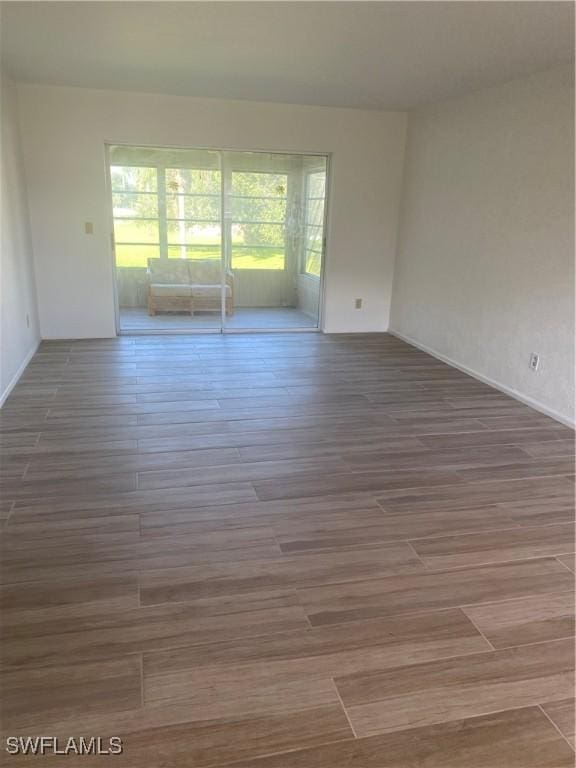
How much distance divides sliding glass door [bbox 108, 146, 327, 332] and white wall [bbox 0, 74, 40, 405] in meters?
0.97

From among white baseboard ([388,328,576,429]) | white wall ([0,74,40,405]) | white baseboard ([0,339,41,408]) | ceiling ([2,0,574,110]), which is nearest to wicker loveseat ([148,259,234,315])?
white wall ([0,74,40,405])

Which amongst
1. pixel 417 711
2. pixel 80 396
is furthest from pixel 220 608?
pixel 80 396

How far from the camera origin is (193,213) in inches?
237

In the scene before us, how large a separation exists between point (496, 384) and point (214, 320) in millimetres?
3381

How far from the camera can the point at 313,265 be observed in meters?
6.51

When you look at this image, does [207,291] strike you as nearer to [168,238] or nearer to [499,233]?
[168,238]

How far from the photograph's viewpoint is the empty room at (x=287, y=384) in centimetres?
164

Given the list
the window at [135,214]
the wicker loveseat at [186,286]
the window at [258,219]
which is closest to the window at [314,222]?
the window at [258,219]

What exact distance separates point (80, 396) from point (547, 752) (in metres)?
3.65

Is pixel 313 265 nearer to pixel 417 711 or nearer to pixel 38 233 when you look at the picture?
pixel 38 233

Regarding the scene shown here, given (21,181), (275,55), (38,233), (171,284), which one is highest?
(275,55)

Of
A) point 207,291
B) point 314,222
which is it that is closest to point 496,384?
point 314,222

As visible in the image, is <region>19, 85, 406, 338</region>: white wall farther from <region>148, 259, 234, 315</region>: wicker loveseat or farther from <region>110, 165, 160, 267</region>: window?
<region>148, 259, 234, 315</region>: wicker loveseat

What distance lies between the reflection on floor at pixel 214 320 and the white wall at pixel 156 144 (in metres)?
0.30
